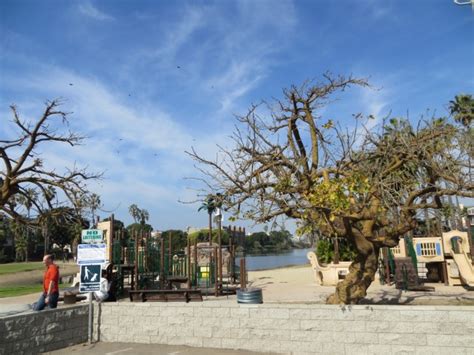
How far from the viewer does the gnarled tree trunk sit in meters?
8.99

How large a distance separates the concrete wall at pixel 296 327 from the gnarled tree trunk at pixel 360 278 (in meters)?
1.72

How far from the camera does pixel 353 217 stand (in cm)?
810

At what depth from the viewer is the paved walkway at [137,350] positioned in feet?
25.7

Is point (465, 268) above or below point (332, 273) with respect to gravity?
above

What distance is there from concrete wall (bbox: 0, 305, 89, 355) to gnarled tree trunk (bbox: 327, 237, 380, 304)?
5513 millimetres

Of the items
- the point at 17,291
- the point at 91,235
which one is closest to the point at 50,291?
the point at 91,235

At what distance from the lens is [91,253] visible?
901cm

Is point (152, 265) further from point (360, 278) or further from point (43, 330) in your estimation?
point (360, 278)

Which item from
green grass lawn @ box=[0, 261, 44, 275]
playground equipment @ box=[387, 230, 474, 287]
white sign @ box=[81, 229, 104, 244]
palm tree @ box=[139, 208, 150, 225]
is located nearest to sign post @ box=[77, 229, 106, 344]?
white sign @ box=[81, 229, 104, 244]

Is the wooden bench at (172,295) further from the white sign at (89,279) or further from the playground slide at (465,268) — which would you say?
the playground slide at (465,268)

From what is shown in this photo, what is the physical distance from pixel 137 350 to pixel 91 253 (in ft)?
7.55

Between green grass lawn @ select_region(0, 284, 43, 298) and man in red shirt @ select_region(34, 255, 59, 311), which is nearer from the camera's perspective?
man in red shirt @ select_region(34, 255, 59, 311)

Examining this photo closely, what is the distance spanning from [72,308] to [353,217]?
6.09 metres

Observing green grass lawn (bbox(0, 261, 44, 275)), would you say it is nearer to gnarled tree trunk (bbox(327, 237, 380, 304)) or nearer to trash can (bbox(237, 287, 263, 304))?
trash can (bbox(237, 287, 263, 304))
